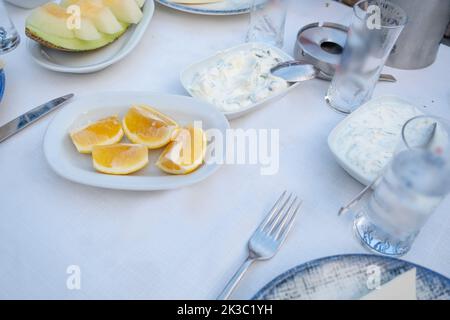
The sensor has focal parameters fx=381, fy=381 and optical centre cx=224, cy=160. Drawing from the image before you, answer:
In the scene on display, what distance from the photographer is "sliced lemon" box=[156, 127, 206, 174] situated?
23.8 inches

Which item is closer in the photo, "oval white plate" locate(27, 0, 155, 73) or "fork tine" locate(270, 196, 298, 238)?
"fork tine" locate(270, 196, 298, 238)

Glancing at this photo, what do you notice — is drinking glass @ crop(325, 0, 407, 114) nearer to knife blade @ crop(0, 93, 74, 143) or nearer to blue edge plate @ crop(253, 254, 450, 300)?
blue edge plate @ crop(253, 254, 450, 300)

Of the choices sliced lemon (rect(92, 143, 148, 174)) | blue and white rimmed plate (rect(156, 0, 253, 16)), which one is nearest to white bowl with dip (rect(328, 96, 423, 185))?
sliced lemon (rect(92, 143, 148, 174))

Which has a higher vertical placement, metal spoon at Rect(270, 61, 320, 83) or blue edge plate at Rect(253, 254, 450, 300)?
metal spoon at Rect(270, 61, 320, 83)

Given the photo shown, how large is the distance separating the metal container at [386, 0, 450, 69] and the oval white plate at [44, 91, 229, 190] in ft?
1.63

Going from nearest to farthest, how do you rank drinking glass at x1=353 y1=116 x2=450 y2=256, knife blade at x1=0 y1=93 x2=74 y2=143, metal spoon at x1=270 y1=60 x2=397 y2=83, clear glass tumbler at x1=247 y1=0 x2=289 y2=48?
drinking glass at x1=353 y1=116 x2=450 y2=256 → knife blade at x1=0 y1=93 x2=74 y2=143 → metal spoon at x1=270 y1=60 x2=397 y2=83 → clear glass tumbler at x1=247 y1=0 x2=289 y2=48

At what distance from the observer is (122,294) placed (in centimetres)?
51

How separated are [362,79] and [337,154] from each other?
207 millimetres

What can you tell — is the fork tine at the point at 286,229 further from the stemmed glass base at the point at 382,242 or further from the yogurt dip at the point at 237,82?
the yogurt dip at the point at 237,82

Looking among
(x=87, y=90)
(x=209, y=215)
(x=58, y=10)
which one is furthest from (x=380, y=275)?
(x=58, y=10)

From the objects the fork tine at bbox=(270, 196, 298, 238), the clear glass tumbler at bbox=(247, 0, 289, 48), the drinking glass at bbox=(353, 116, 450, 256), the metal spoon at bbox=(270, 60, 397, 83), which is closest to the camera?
the drinking glass at bbox=(353, 116, 450, 256)

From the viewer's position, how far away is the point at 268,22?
924 mm
